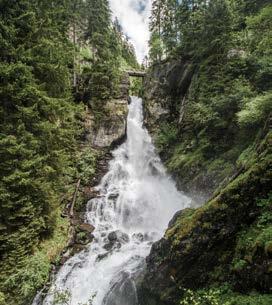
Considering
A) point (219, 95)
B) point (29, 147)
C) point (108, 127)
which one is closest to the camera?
point (29, 147)

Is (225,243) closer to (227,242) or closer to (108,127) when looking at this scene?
(227,242)

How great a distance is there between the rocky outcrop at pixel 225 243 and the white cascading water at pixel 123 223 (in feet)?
7.52

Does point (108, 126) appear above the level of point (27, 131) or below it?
above

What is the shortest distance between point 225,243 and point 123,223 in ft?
32.8

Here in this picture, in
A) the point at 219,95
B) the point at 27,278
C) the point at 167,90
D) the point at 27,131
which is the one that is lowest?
the point at 27,278

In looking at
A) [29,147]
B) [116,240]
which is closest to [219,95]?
[116,240]

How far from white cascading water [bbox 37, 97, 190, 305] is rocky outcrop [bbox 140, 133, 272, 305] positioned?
2.29 metres

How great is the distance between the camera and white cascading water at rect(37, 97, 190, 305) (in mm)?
10445

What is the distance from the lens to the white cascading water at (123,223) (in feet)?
34.3

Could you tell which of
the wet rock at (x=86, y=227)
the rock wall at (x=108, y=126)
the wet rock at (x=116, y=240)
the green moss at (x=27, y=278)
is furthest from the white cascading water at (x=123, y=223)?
the rock wall at (x=108, y=126)

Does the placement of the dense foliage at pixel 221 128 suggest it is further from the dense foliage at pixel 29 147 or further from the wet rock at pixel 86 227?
the wet rock at pixel 86 227

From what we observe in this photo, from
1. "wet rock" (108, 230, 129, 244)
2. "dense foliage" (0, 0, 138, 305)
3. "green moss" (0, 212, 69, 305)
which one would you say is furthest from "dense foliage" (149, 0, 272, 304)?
"dense foliage" (0, 0, 138, 305)

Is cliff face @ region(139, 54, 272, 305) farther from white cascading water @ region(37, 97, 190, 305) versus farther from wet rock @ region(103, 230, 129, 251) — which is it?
wet rock @ region(103, 230, 129, 251)

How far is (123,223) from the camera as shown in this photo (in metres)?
16.6
